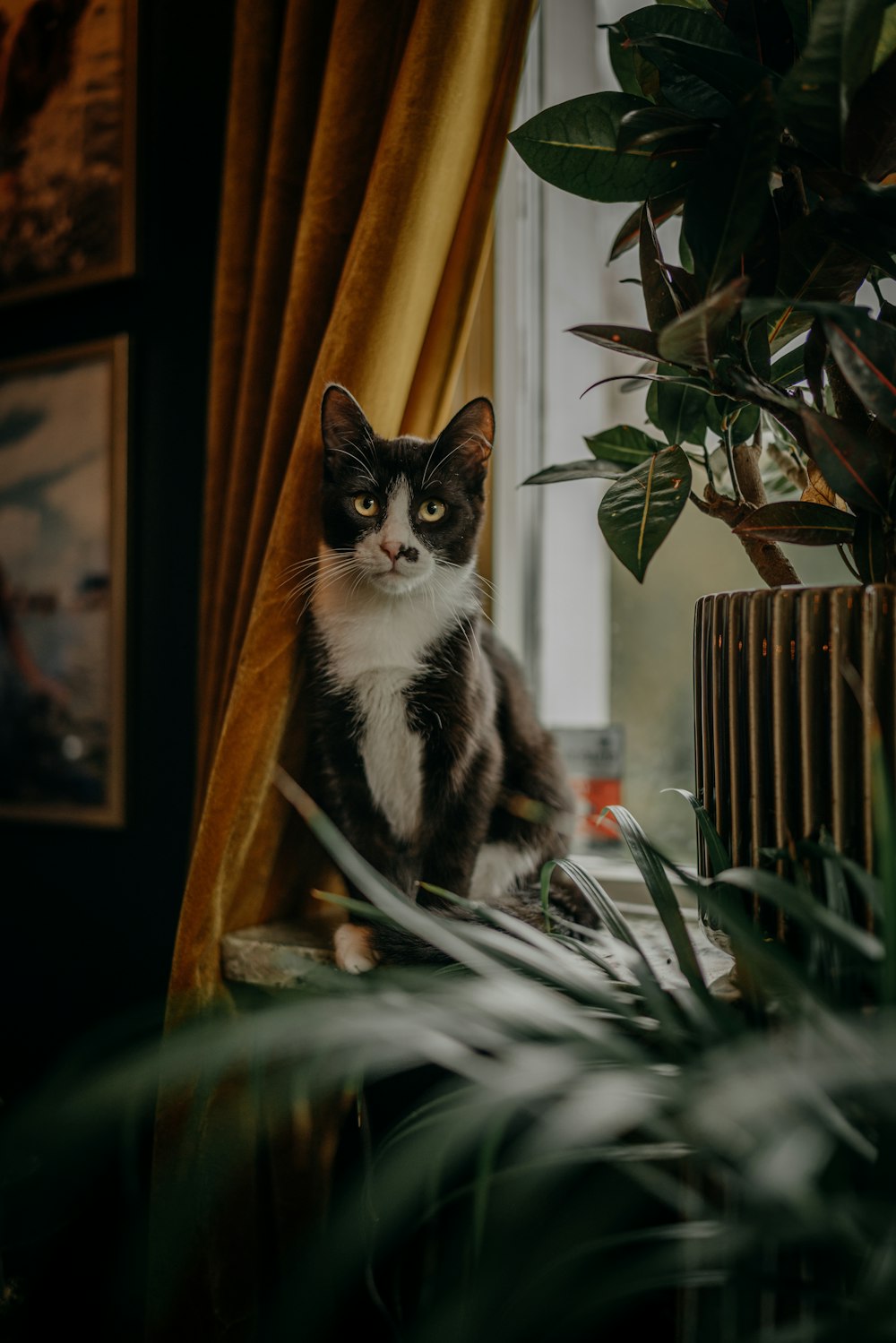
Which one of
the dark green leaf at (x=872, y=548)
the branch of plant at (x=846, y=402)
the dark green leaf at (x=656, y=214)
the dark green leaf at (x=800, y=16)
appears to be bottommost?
the dark green leaf at (x=872, y=548)

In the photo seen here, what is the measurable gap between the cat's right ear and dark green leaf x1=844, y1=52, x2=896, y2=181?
483mm

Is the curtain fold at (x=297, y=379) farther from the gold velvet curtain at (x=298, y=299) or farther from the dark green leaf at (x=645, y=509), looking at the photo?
the dark green leaf at (x=645, y=509)

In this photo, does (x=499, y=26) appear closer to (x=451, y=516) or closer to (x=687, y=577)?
(x=451, y=516)

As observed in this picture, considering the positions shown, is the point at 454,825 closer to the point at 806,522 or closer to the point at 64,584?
the point at 806,522

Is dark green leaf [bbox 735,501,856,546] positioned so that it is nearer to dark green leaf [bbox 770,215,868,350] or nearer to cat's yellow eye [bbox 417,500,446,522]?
dark green leaf [bbox 770,215,868,350]

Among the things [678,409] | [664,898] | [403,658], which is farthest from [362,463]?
[664,898]

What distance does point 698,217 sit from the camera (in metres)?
0.66

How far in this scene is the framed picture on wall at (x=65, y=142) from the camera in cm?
141

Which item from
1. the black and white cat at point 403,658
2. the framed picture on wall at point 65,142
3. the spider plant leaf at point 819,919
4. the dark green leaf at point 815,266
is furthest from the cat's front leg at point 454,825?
the framed picture on wall at point 65,142

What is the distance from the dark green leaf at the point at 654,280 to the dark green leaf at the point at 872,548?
241 mm

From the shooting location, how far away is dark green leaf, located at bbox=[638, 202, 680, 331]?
29.1 inches

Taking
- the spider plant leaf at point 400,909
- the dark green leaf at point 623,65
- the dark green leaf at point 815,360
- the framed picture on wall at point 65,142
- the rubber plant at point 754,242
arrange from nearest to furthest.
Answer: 1. the spider plant leaf at point 400,909
2. the rubber plant at point 754,242
3. the dark green leaf at point 815,360
4. the dark green leaf at point 623,65
5. the framed picture on wall at point 65,142

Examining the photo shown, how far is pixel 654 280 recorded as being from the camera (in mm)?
744

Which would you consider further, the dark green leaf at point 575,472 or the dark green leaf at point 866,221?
the dark green leaf at point 575,472
